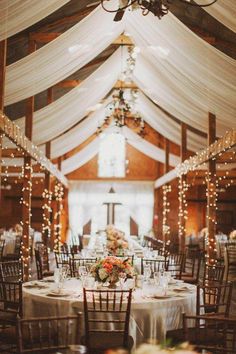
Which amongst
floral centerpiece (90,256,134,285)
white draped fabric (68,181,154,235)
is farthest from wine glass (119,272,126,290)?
white draped fabric (68,181,154,235)

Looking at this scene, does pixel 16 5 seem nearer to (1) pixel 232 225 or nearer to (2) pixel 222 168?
(2) pixel 222 168

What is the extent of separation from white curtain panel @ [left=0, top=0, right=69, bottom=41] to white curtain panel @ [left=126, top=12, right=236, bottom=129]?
1.82 meters

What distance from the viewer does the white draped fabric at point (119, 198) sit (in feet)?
69.8

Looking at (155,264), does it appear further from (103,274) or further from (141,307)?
(141,307)

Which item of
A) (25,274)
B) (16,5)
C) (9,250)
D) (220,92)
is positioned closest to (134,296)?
(16,5)

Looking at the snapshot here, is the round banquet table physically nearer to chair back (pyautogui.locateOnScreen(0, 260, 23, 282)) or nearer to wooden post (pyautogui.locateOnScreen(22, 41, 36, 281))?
chair back (pyautogui.locateOnScreen(0, 260, 23, 282))

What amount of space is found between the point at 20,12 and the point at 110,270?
10.5 ft

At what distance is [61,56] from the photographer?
7.85 m

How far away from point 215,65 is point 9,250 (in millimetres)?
9211

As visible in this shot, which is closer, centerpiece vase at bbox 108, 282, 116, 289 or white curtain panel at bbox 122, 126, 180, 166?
centerpiece vase at bbox 108, 282, 116, 289

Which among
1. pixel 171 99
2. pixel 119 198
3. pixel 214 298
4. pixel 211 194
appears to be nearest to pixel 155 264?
pixel 214 298

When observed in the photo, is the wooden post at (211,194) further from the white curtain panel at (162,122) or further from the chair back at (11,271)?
the chair back at (11,271)

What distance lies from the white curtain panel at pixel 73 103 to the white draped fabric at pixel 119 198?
9.74 m

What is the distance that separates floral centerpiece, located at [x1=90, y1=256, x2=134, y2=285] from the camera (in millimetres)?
5301
